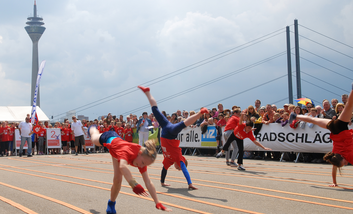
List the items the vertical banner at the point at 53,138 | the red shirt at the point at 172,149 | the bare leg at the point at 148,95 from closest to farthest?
the bare leg at the point at 148,95, the red shirt at the point at 172,149, the vertical banner at the point at 53,138

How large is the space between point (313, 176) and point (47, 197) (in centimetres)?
660

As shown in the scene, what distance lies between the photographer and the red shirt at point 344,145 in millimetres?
7211

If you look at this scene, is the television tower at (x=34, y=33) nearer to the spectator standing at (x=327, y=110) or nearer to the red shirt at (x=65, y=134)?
the red shirt at (x=65, y=134)

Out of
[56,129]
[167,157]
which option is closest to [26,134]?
[56,129]

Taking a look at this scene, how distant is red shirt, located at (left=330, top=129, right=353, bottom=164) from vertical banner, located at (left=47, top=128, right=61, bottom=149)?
62.6 ft

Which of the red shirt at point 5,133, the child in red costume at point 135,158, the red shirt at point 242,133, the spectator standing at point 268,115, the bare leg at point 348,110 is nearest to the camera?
the child in red costume at point 135,158

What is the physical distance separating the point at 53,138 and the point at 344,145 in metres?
19.5

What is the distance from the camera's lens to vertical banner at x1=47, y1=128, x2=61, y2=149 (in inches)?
893

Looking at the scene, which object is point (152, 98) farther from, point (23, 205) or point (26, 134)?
point (26, 134)

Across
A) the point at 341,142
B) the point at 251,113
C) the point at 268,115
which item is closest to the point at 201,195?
the point at 341,142

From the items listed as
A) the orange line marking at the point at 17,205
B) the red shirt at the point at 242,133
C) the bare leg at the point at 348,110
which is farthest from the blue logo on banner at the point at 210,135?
the orange line marking at the point at 17,205

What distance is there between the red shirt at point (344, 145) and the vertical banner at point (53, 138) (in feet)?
62.6

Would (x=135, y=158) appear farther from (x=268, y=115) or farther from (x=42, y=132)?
(x=42, y=132)

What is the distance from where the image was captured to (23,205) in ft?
19.5
